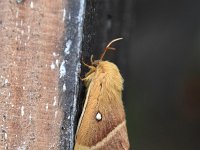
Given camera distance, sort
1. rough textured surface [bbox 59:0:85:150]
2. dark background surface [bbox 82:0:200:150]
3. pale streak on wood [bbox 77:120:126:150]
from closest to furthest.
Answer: rough textured surface [bbox 59:0:85:150] < pale streak on wood [bbox 77:120:126:150] < dark background surface [bbox 82:0:200:150]

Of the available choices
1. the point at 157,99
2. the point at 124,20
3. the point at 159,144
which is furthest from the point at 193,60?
the point at 124,20

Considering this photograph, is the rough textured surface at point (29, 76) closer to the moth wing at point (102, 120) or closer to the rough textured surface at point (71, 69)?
the rough textured surface at point (71, 69)

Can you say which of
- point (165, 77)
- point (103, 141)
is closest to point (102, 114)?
point (103, 141)

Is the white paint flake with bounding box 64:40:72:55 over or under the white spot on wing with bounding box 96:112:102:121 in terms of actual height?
over

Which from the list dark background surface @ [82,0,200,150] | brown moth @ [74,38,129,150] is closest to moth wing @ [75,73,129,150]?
brown moth @ [74,38,129,150]

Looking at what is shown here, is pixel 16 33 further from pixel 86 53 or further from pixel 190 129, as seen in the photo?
pixel 190 129

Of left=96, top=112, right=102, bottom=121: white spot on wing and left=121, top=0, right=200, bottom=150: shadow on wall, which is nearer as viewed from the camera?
left=96, top=112, right=102, bottom=121: white spot on wing

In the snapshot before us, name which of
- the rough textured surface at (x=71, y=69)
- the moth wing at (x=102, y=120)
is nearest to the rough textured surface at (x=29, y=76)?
the rough textured surface at (x=71, y=69)

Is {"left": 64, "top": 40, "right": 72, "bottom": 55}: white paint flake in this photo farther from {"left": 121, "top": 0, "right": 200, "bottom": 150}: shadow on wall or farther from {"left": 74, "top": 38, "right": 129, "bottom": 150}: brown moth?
{"left": 121, "top": 0, "right": 200, "bottom": 150}: shadow on wall

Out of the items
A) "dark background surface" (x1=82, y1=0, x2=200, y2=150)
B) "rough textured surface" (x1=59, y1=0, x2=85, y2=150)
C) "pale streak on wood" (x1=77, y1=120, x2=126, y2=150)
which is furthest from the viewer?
"dark background surface" (x1=82, y1=0, x2=200, y2=150)
